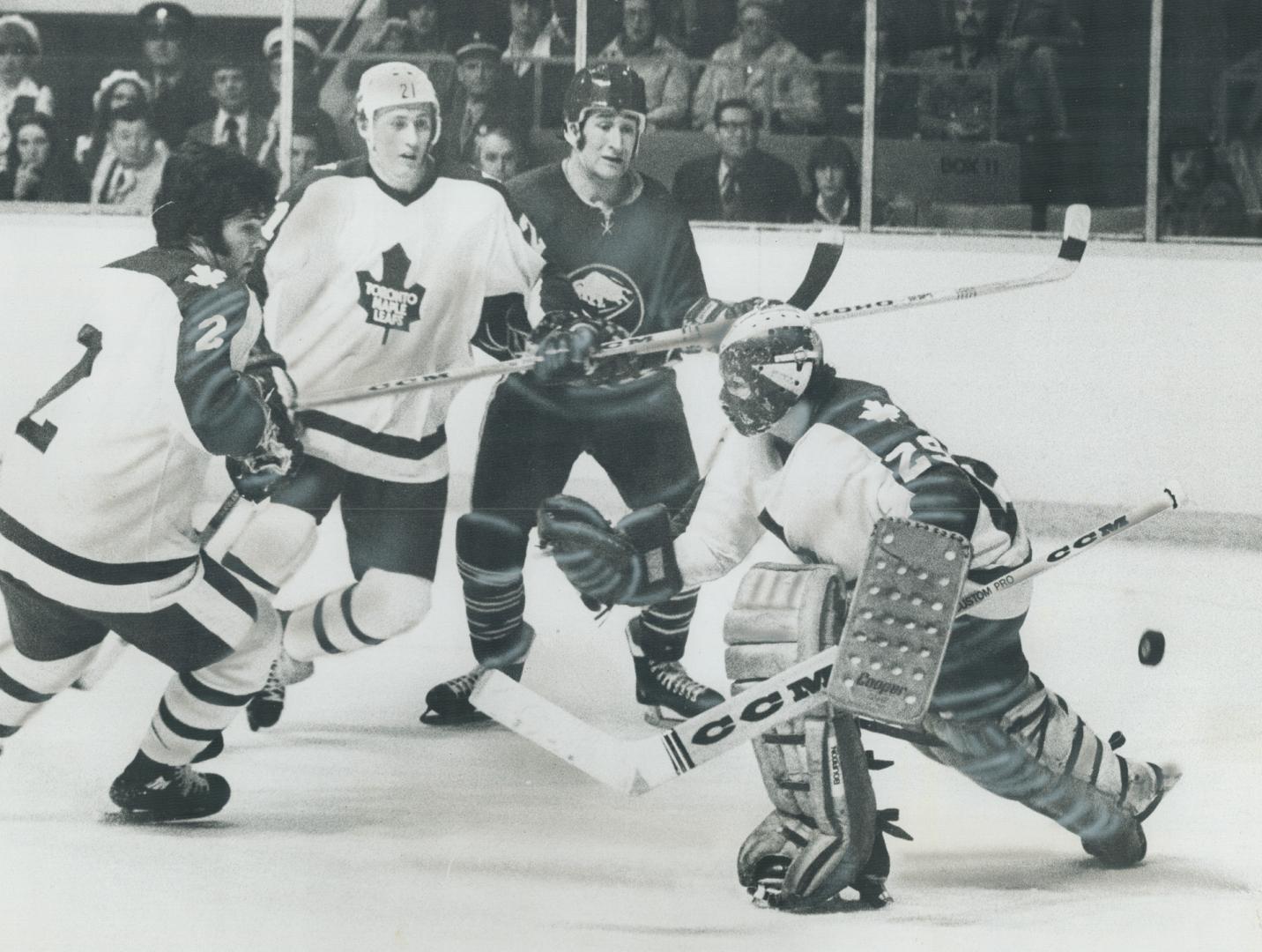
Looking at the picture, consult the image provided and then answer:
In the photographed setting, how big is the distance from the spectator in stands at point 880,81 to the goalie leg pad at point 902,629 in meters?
0.74

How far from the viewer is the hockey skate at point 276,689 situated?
A: 2.79 meters

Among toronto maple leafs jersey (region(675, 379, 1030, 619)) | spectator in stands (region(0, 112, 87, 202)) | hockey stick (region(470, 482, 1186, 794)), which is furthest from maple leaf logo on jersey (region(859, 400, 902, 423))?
spectator in stands (region(0, 112, 87, 202))

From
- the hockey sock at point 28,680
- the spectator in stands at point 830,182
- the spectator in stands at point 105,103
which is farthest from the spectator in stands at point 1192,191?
the hockey sock at point 28,680

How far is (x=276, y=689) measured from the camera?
2.79 m

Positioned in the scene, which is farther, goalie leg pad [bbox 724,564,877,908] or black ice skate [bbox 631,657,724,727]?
black ice skate [bbox 631,657,724,727]

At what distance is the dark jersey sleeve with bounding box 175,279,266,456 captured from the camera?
106 inches

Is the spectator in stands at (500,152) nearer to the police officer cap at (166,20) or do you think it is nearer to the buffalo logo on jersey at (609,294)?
the buffalo logo on jersey at (609,294)

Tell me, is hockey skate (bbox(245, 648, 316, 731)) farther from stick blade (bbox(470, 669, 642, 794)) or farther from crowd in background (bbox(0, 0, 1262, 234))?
crowd in background (bbox(0, 0, 1262, 234))

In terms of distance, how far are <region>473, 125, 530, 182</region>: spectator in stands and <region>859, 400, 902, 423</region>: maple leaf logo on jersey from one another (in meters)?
0.75

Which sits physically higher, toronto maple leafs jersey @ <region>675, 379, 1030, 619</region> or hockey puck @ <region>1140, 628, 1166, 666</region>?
toronto maple leafs jersey @ <region>675, 379, 1030, 619</region>

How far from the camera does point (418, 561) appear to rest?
2.79 metres

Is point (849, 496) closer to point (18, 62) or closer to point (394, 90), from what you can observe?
point (394, 90)

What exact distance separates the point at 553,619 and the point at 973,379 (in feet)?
2.86

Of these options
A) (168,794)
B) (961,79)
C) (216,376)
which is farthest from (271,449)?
(961,79)
